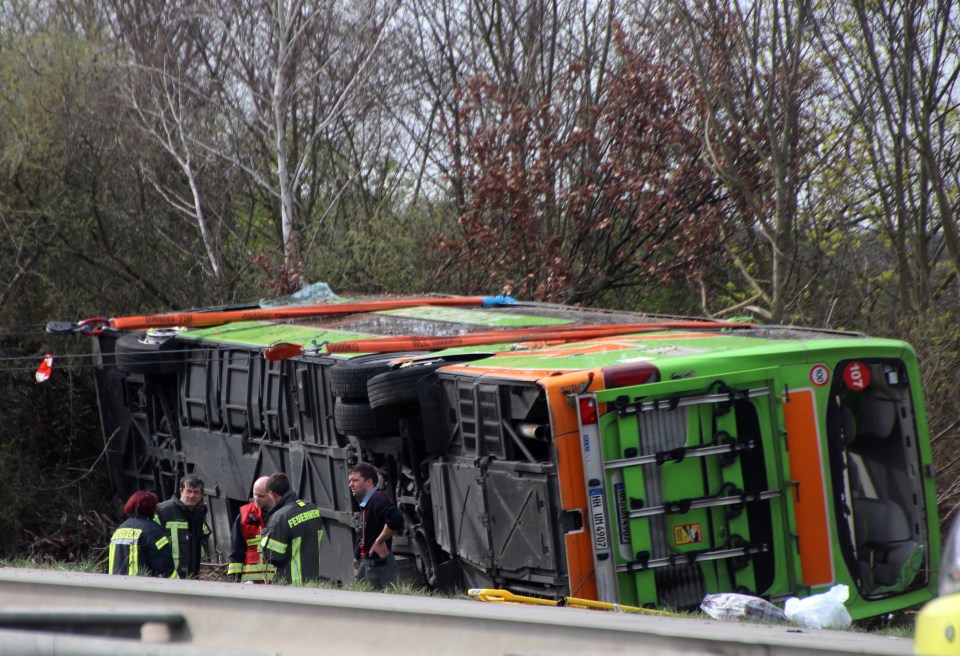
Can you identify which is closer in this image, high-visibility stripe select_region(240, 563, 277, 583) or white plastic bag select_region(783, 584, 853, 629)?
white plastic bag select_region(783, 584, 853, 629)

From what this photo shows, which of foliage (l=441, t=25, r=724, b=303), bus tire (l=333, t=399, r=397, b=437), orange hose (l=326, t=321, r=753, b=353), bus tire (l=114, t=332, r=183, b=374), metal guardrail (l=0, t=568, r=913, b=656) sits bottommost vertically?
metal guardrail (l=0, t=568, r=913, b=656)

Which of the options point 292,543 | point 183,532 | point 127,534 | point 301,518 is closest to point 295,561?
point 292,543

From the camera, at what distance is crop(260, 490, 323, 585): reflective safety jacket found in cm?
805

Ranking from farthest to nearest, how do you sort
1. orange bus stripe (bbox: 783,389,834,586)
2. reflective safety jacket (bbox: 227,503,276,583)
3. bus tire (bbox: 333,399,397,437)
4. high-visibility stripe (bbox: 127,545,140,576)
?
bus tire (bbox: 333,399,397,437) < reflective safety jacket (bbox: 227,503,276,583) < high-visibility stripe (bbox: 127,545,140,576) < orange bus stripe (bbox: 783,389,834,586)

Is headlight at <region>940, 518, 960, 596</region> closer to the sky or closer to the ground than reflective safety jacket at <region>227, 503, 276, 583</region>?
closer to the sky

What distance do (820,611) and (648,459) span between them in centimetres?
133

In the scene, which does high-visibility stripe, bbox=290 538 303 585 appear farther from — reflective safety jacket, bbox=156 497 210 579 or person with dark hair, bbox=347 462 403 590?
reflective safety jacket, bbox=156 497 210 579

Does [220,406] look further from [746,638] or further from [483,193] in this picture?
[746,638]

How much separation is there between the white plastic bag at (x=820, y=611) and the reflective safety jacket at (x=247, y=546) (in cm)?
381

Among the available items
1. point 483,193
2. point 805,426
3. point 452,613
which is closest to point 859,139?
point 483,193

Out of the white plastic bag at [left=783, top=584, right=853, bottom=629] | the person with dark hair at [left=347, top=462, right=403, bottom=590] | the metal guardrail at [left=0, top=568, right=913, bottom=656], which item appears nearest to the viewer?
the metal guardrail at [left=0, top=568, right=913, bottom=656]

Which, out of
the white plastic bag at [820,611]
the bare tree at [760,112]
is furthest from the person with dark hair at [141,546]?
the bare tree at [760,112]

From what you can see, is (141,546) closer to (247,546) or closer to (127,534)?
(127,534)

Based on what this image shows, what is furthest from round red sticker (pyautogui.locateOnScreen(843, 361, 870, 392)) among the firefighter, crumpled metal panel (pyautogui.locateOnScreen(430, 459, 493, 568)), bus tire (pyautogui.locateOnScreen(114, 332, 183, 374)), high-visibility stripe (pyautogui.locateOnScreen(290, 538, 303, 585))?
bus tire (pyautogui.locateOnScreen(114, 332, 183, 374))
